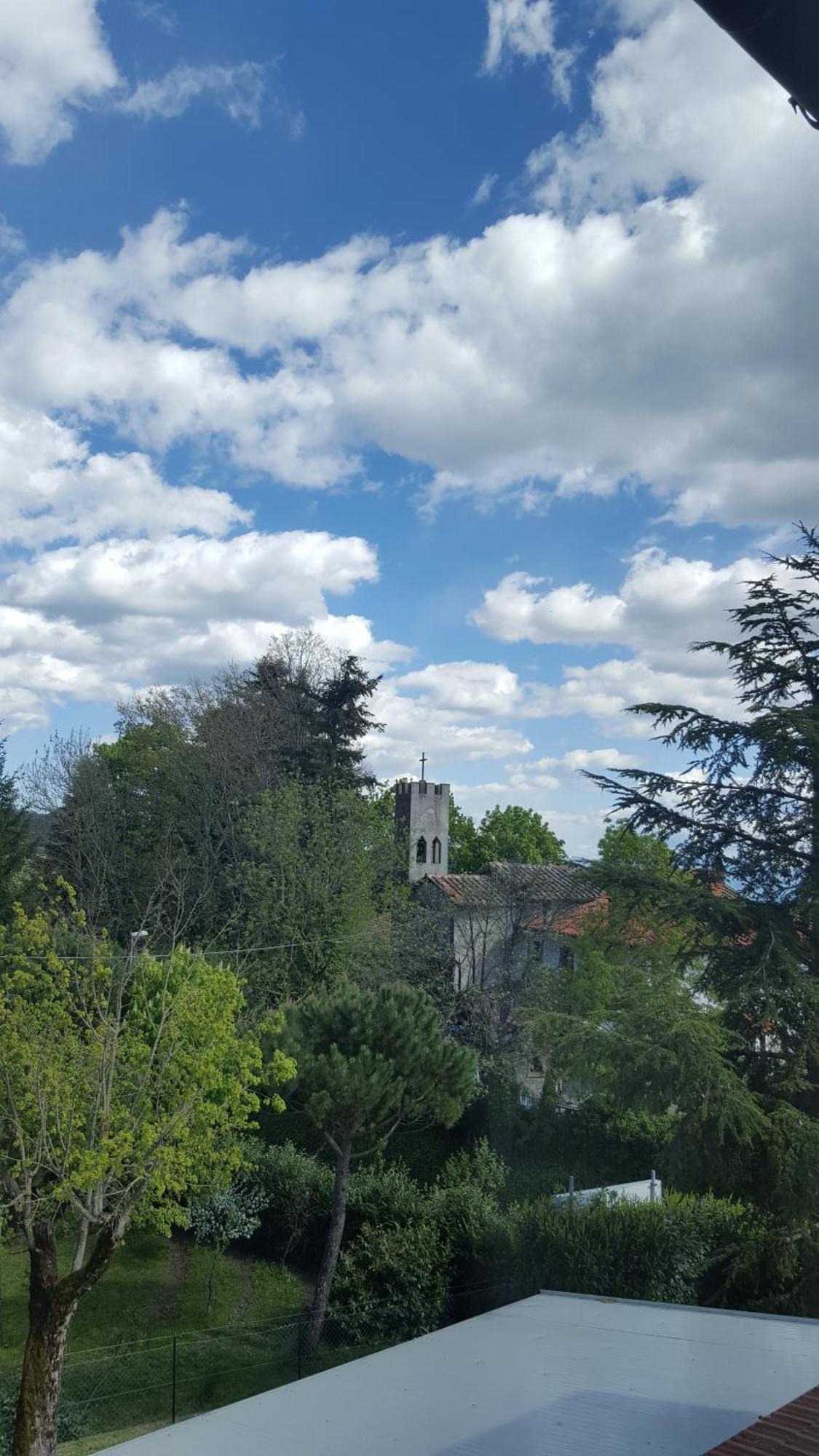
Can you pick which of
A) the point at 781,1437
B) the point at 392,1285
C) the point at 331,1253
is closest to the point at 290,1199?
the point at 331,1253

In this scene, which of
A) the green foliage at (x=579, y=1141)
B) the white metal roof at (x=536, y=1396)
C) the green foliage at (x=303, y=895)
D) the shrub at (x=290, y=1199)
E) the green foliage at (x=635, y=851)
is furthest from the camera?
the green foliage at (x=635, y=851)

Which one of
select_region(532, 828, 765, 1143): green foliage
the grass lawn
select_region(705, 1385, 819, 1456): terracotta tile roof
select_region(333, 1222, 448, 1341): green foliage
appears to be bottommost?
the grass lawn

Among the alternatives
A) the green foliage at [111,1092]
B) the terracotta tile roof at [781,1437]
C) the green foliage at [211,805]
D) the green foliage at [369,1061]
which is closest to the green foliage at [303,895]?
the green foliage at [211,805]

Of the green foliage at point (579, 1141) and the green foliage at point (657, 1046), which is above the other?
the green foliage at point (657, 1046)

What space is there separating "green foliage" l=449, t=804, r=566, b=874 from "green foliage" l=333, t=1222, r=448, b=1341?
130ft

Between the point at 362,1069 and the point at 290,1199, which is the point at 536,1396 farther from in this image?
the point at 290,1199

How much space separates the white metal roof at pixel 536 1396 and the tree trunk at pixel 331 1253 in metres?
4.56

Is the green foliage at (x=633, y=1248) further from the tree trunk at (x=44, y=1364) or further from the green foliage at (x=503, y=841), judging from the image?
the green foliage at (x=503, y=841)

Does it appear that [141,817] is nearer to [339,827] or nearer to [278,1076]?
[339,827]

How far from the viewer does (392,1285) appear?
53.3 feet

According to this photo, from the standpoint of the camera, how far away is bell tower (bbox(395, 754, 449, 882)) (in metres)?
46.4

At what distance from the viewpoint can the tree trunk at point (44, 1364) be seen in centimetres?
1048

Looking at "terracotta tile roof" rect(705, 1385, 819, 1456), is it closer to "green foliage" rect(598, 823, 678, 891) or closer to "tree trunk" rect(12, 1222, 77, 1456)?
"tree trunk" rect(12, 1222, 77, 1456)

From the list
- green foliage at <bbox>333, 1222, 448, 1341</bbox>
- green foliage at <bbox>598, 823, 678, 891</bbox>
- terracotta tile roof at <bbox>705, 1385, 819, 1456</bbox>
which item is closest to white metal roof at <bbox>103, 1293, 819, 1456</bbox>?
terracotta tile roof at <bbox>705, 1385, 819, 1456</bbox>
